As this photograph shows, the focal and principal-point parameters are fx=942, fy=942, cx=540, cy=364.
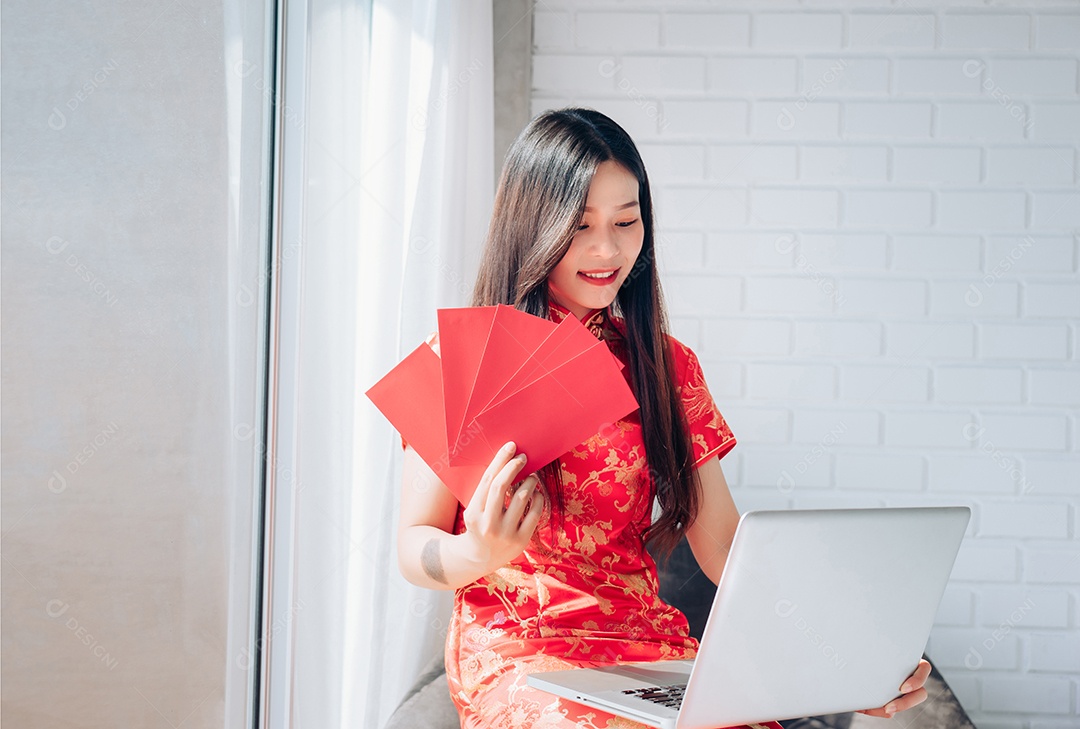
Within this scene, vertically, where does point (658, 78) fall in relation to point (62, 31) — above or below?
above

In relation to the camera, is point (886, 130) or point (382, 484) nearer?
point (382, 484)

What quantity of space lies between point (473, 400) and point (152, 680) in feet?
1.53

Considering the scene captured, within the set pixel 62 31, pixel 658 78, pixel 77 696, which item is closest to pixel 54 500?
pixel 77 696

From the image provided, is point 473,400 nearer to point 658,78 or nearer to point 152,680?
point 152,680

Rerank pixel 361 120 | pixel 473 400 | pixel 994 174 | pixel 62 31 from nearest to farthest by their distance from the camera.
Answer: pixel 62 31 → pixel 473 400 → pixel 361 120 → pixel 994 174

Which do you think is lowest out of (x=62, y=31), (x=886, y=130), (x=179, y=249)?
(x=179, y=249)

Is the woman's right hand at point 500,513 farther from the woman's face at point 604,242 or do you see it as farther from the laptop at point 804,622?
the woman's face at point 604,242

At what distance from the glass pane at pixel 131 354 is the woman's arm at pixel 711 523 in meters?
0.64

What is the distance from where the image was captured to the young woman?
113 cm

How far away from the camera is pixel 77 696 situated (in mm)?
875

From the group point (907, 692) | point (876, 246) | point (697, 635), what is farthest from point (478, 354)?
point (876, 246)

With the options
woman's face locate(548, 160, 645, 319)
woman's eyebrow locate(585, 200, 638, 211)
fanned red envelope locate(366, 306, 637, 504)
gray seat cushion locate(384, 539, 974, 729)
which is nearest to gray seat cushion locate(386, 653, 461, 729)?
gray seat cushion locate(384, 539, 974, 729)

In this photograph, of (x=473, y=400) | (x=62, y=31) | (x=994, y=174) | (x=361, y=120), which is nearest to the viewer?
(x=62, y=31)

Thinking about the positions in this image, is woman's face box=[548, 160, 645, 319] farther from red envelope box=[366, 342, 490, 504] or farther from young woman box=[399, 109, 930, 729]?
red envelope box=[366, 342, 490, 504]
